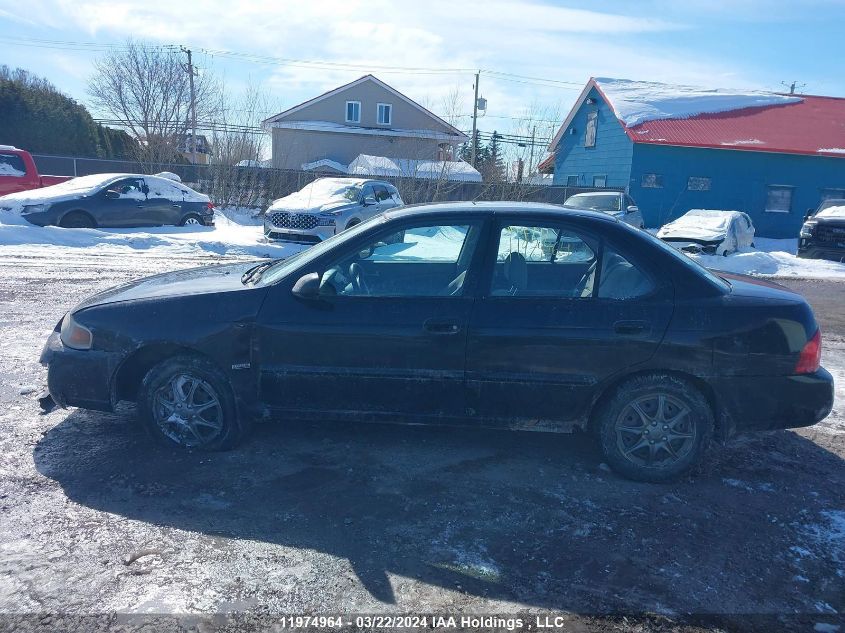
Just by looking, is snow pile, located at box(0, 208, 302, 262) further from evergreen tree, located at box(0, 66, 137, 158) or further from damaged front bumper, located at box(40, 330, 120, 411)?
evergreen tree, located at box(0, 66, 137, 158)

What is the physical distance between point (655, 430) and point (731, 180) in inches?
994

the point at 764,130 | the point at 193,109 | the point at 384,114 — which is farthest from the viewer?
the point at 384,114

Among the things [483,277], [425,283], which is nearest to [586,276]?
[483,277]

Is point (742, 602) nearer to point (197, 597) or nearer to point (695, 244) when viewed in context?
point (197, 597)

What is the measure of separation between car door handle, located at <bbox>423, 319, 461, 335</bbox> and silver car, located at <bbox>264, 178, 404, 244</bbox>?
11.7 meters

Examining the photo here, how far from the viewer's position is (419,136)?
40406mm

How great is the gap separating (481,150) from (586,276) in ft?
160

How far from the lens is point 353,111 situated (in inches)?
1631

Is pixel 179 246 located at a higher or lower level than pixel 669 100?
lower

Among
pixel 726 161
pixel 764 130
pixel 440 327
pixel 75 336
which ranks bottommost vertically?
pixel 75 336

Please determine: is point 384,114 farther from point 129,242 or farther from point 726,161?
point 129,242

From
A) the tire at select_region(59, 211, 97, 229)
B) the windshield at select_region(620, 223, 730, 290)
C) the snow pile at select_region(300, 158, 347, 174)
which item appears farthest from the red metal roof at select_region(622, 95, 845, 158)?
the windshield at select_region(620, 223, 730, 290)

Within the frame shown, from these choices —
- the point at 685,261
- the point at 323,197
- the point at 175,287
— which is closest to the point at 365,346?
the point at 175,287

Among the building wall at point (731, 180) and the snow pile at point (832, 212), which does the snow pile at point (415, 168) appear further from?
the snow pile at point (832, 212)
